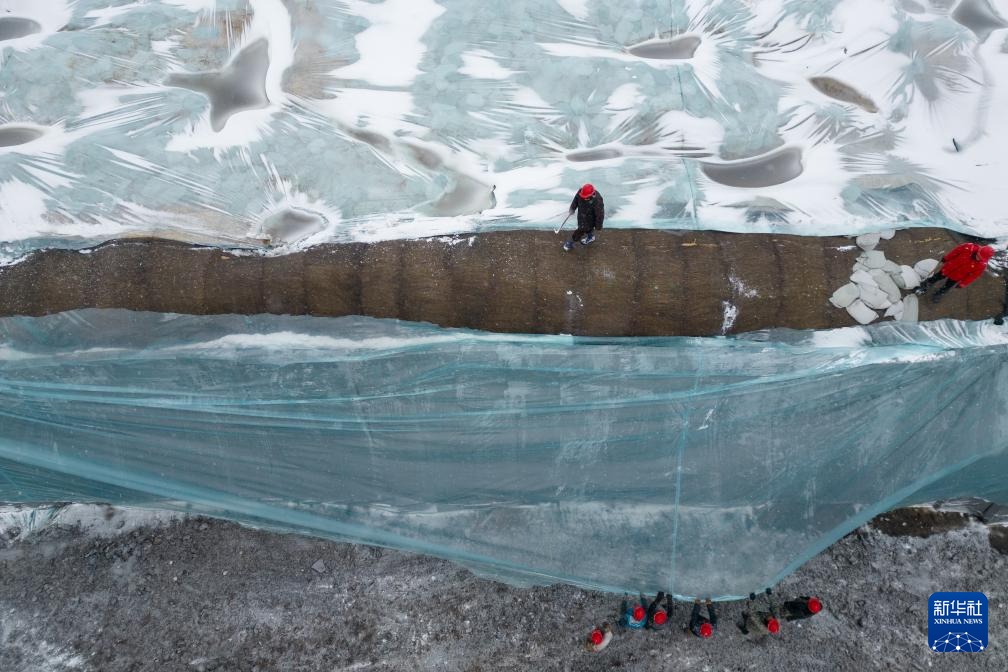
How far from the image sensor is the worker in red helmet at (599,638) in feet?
15.1

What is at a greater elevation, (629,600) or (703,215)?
(703,215)

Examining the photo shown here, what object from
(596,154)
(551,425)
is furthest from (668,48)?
(551,425)

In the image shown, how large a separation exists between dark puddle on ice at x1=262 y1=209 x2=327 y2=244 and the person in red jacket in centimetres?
473

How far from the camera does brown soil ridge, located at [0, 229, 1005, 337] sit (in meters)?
4.51

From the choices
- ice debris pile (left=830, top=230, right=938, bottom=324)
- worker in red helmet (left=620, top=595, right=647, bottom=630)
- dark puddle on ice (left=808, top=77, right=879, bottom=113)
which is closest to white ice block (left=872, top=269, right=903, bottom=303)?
ice debris pile (left=830, top=230, right=938, bottom=324)

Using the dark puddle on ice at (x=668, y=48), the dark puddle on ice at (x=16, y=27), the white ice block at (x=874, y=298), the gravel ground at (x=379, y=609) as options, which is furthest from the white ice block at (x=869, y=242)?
the dark puddle on ice at (x=16, y=27)

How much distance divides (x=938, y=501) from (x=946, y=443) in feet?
2.58

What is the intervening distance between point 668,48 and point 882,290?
280 centimetres

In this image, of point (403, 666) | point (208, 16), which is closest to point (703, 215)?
point (403, 666)

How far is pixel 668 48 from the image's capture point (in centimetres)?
530

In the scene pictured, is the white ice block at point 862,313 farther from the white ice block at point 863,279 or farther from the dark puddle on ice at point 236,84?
the dark puddle on ice at point 236,84

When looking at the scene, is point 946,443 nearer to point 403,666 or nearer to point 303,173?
point 403,666

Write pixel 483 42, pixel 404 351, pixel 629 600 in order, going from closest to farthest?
1. pixel 404 351
2. pixel 629 600
3. pixel 483 42

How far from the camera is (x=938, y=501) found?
4.96 meters
